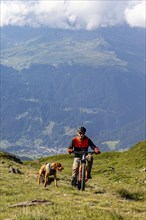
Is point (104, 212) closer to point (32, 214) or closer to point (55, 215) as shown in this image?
point (55, 215)

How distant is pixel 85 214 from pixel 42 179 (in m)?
14.3

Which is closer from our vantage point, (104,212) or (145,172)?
(104,212)

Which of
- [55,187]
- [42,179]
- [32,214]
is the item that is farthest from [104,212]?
[42,179]

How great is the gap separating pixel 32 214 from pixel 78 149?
10628 millimetres

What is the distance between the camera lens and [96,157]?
79.9 m

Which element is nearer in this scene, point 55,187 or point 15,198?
point 15,198

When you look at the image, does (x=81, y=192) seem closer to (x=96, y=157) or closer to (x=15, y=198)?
(x=15, y=198)

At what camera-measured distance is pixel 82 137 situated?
21719 mm

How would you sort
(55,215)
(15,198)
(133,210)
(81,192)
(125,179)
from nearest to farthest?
(55,215) → (133,210) → (15,198) → (81,192) → (125,179)

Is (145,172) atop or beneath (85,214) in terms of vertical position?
atop

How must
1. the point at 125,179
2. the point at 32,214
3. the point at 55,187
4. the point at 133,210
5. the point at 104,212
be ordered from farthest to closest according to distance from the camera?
the point at 125,179 < the point at 55,187 < the point at 133,210 < the point at 104,212 < the point at 32,214

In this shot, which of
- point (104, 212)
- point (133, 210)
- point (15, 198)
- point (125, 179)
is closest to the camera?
point (104, 212)

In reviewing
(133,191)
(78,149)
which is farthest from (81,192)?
(133,191)

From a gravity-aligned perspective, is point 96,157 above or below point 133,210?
above
